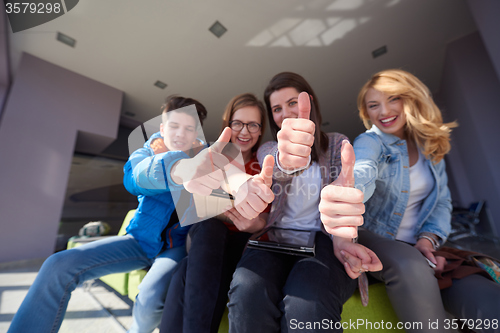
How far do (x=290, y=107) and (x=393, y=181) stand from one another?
22.0 inches

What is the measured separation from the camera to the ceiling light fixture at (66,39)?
286cm

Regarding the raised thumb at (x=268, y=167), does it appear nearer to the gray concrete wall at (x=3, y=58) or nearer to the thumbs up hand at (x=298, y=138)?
the thumbs up hand at (x=298, y=138)

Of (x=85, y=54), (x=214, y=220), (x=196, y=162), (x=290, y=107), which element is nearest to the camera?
(x=196, y=162)

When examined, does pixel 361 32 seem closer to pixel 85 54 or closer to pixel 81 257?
pixel 81 257

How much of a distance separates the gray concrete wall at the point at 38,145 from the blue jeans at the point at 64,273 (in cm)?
297

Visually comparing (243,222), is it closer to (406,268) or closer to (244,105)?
(406,268)

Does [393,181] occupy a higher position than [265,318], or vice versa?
[393,181]

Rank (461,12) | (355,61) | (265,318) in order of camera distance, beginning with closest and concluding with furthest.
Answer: (265,318)
(461,12)
(355,61)

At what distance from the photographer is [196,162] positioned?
0.72 meters

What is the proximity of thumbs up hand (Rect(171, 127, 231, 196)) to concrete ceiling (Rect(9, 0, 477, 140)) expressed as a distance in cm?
134

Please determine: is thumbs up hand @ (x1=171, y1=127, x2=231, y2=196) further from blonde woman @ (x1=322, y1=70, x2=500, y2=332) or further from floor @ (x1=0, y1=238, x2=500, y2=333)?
floor @ (x1=0, y1=238, x2=500, y2=333)

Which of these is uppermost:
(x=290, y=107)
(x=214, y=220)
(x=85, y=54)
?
(x=85, y=54)

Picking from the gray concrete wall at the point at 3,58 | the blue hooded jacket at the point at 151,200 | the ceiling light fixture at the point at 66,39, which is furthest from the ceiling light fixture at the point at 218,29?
the blue hooded jacket at the point at 151,200

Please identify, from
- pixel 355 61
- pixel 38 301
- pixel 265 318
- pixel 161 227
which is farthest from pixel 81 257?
pixel 355 61
